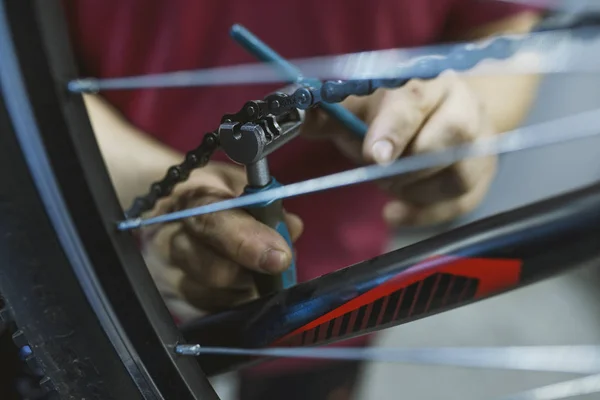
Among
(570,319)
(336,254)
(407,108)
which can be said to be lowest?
(570,319)

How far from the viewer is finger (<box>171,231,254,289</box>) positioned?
0.27 metres

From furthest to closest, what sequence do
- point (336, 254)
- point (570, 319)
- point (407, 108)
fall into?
point (570, 319), point (336, 254), point (407, 108)

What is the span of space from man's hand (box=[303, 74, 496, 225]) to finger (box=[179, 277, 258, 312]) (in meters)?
0.09

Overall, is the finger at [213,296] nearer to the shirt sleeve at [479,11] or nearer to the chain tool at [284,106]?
the chain tool at [284,106]

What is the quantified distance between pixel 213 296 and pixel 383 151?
0.11 m

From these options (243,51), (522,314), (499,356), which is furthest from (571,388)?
(522,314)

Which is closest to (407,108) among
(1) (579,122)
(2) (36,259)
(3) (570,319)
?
(1) (579,122)

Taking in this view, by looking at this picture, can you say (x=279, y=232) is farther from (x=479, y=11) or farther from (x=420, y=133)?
(x=479, y=11)

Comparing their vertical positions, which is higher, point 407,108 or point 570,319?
point 407,108

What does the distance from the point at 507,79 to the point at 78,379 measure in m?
0.38

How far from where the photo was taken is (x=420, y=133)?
304mm

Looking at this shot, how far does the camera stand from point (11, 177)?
18 centimetres

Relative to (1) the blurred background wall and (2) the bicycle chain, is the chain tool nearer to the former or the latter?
(2) the bicycle chain

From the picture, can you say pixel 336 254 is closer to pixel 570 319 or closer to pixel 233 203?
pixel 233 203
